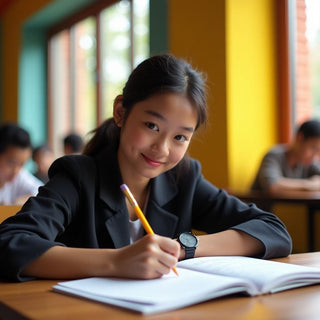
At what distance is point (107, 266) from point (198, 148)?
3.00m

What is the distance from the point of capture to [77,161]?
136 centimetres

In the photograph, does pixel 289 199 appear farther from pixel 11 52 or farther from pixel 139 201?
pixel 11 52

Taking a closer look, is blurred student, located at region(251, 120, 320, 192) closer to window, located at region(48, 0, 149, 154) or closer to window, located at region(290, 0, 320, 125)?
window, located at region(290, 0, 320, 125)

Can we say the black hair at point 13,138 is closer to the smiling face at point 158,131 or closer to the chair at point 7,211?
the chair at point 7,211

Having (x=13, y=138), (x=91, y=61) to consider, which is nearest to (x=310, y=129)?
(x=13, y=138)

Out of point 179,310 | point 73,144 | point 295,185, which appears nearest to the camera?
point 179,310

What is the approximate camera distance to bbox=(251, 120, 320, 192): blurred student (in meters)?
3.44

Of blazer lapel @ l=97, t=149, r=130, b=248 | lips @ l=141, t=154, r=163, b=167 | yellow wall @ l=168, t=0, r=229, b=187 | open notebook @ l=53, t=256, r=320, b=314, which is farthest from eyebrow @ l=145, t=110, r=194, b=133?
yellow wall @ l=168, t=0, r=229, b=187

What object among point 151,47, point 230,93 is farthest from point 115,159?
point 151,47

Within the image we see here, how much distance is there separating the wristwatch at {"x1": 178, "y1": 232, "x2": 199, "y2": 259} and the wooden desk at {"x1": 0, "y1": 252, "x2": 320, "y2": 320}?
31cm

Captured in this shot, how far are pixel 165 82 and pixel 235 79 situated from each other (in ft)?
8.13

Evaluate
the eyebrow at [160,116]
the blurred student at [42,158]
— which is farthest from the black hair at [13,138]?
the blurred student at [42,158]

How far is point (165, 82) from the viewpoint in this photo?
128 cm

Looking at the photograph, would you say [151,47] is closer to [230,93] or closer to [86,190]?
[230,93]
